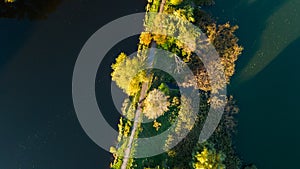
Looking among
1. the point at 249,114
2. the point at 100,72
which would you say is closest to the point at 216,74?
the point at 249,114

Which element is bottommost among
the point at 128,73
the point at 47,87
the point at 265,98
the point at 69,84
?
the point at 47,87

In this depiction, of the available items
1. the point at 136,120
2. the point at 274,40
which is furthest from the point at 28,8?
the point at 274,40

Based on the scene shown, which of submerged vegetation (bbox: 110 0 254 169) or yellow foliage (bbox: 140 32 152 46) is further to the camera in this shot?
yellow foliage (bbox: 140 32 152 46)

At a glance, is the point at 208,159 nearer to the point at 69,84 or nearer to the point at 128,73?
the point at 128,73

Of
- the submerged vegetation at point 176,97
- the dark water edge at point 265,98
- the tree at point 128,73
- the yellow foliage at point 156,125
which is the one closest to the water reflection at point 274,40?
the dark water edge at point 265,98

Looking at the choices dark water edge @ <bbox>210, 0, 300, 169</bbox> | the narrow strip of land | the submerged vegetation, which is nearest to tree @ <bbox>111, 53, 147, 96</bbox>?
the submerged vegetation

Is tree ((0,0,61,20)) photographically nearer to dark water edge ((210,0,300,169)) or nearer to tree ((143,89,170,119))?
tree ((143,89,170,119))

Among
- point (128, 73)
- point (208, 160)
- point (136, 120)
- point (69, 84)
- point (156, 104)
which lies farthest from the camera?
point (69, 84)

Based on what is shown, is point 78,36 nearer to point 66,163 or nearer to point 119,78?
point 119,78
